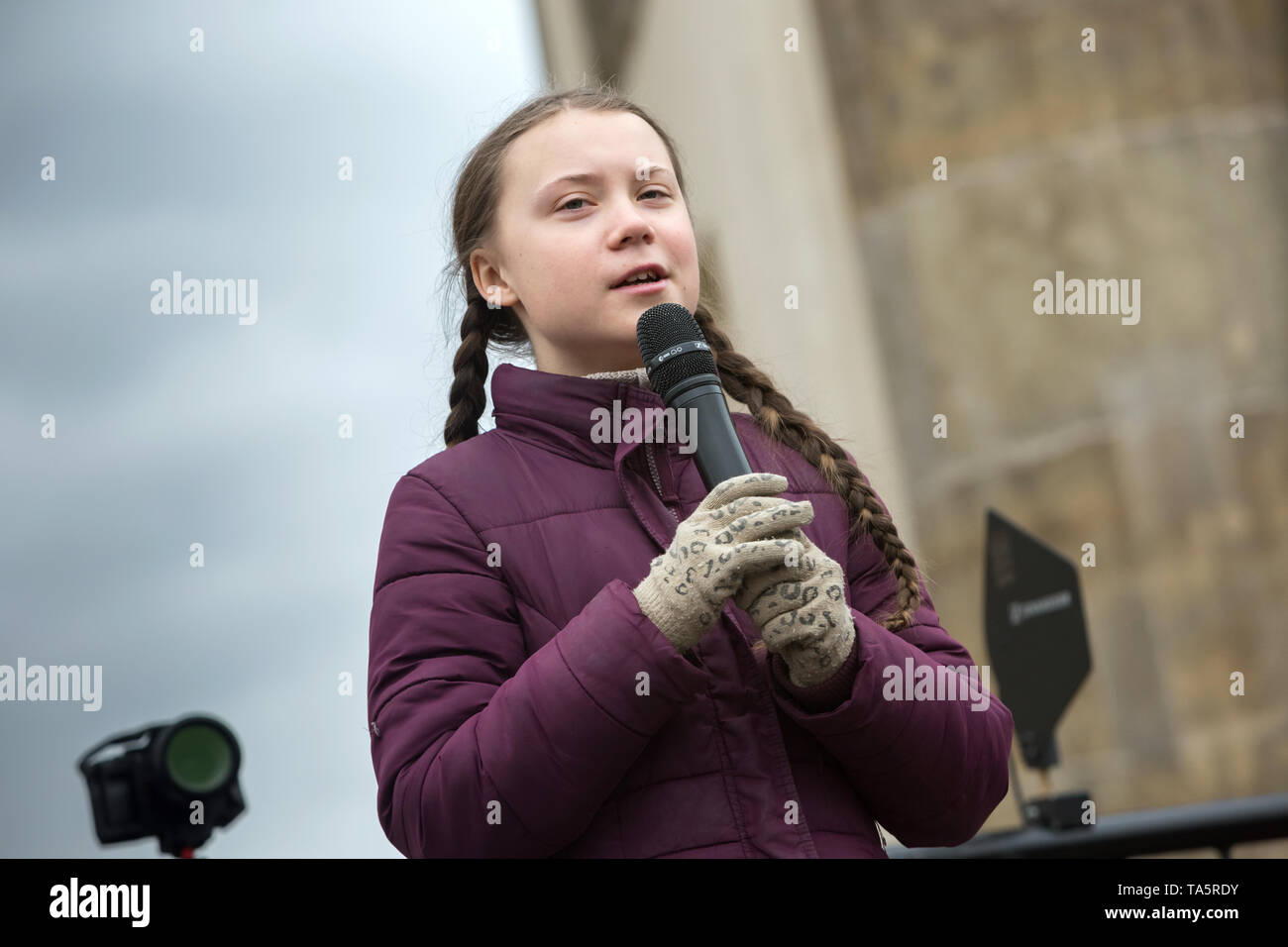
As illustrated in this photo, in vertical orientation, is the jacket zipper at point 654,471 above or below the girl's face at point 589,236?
below

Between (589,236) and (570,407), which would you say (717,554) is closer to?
(570,407)

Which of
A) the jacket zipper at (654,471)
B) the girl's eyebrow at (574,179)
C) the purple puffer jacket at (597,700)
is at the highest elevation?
the girl's eyebrow at (574,179)

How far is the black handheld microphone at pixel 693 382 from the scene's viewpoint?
1649 mm

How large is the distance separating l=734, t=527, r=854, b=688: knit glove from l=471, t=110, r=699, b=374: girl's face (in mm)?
465

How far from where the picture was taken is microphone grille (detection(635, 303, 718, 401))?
171 cm

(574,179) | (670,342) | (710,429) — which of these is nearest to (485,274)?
(574,179)

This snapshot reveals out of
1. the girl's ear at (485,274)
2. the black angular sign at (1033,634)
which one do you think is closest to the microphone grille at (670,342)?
the girl's ear at (485,274)

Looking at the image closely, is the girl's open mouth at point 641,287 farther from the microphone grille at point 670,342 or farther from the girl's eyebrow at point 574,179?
the girl's eyebrow at point 574,179

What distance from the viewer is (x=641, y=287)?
6.03 feet

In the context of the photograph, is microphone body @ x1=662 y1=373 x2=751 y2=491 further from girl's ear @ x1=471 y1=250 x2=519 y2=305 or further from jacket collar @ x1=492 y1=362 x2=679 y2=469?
girl's ear @ x1=471 y1=250 x2=519 y2=305

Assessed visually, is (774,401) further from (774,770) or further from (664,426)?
(774,770)

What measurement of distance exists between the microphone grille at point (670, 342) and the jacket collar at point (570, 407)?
90 millimetres

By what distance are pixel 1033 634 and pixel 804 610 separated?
226 cm
